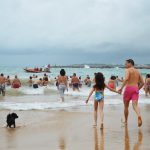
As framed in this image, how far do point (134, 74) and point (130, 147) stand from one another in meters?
2.74

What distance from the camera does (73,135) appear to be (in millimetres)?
9016

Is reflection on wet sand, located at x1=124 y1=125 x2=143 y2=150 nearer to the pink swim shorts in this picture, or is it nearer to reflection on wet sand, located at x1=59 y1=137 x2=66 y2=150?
the pink swim shorts

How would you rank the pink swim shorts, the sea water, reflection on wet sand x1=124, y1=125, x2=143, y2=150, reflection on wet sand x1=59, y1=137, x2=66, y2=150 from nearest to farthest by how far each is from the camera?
reflection on wet sand x1=124, y1=125, x2=143, y2=150 < reflection on wet sand x1=59, y1=137, x2=66, y2=150 < the pink swim shorts < the sea water

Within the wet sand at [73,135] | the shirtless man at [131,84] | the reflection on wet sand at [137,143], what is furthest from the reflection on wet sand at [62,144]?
the shirtless man at [131,84]

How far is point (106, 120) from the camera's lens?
38.0ft

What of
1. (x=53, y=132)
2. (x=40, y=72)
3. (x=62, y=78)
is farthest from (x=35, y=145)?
(x=40, y=72)

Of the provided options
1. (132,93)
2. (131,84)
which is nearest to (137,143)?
(132,93)

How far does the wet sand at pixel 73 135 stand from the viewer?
7.65 meters

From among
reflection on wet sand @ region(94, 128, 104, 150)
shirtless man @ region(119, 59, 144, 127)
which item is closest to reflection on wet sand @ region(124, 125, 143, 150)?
reflection on wet sand @ region(94, 128, 104, 150)

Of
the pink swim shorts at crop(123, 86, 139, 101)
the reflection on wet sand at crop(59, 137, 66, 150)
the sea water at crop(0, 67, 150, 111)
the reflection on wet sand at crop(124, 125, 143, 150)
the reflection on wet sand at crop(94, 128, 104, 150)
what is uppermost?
the pink swim shorts at crop(123, 86, 139, 101)

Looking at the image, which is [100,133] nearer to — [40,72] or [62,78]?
[62,78]

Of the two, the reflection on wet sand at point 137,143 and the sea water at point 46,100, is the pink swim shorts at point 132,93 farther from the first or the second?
the sea water at point 46,100

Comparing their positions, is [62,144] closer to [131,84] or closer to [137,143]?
[137,143]

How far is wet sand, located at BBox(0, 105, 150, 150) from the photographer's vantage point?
7652 millimetres
